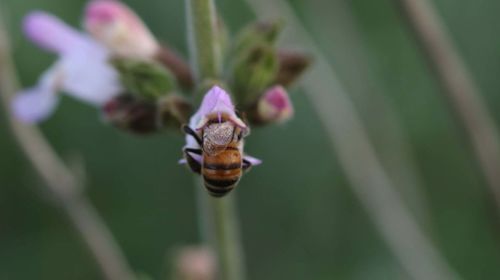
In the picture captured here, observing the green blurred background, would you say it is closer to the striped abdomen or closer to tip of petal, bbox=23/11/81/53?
tip of petal, bbox=23/11/81/53

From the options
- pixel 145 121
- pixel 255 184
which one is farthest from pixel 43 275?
pixel 145 121

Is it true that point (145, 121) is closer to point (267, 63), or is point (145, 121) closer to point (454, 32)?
point (267, 63)

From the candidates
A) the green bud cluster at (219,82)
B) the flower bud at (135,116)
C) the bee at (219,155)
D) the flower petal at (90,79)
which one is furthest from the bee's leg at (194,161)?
the flower petal at (90,79)

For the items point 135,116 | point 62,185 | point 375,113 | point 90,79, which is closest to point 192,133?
point 135,116

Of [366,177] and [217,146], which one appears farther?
[366,177]

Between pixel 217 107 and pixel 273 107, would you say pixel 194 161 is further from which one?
pixel 273 107

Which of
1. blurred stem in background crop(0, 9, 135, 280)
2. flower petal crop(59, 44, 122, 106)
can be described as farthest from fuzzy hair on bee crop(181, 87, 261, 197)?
blurred stem in background crop(0, 9, 135, 280)
